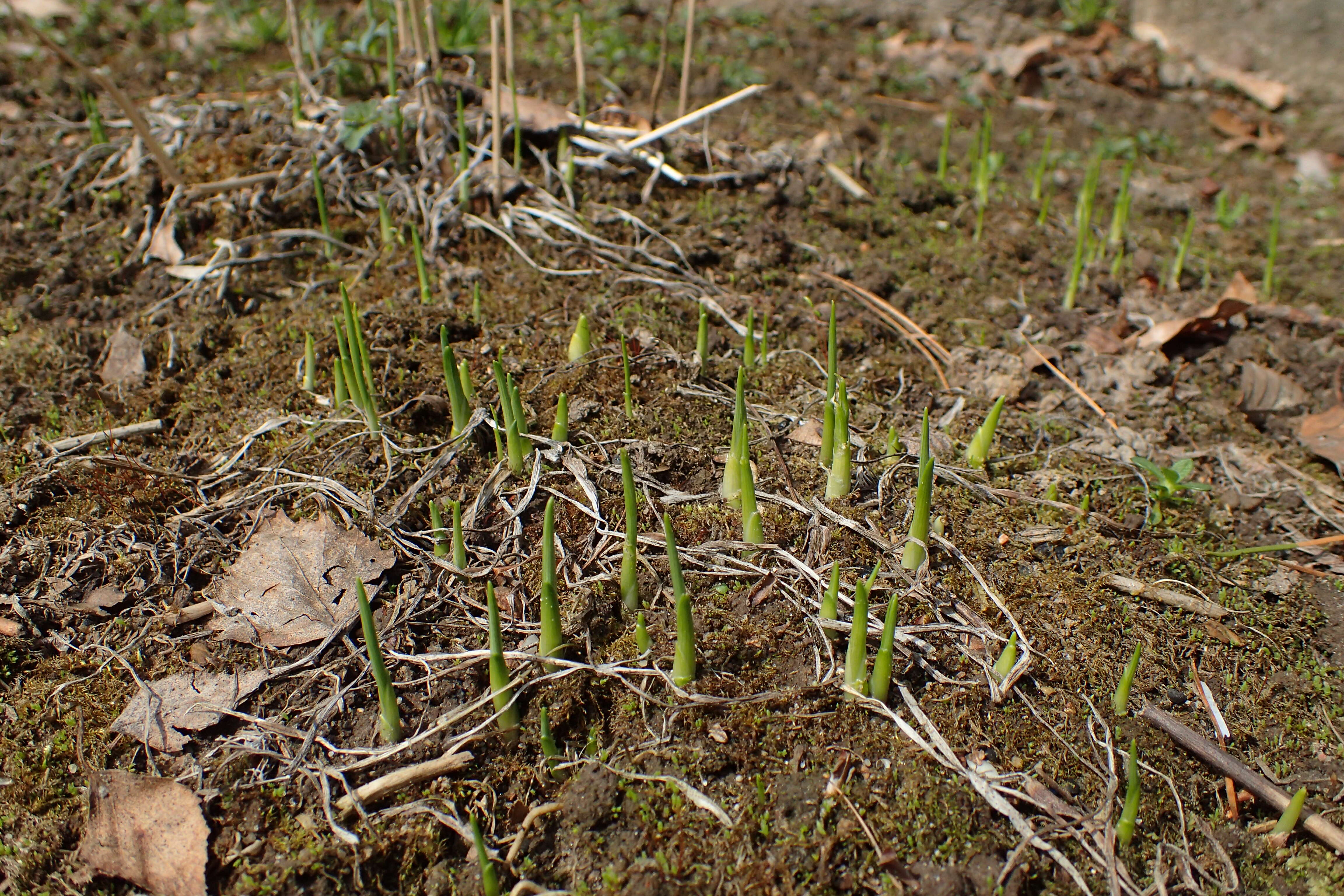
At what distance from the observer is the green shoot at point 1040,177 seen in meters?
3.65

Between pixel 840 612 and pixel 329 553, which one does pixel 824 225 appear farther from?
pixel 329 553

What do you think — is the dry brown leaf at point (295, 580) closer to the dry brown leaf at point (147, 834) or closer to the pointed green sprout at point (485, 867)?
the dry brown leaf at point (147, 834)

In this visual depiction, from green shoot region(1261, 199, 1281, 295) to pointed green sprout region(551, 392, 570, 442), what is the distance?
8.59 feet

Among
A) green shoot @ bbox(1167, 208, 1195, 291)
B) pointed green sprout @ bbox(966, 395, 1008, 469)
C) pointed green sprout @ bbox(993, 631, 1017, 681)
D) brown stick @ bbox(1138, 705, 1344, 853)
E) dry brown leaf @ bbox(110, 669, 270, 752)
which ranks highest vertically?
green shoot @ bbox(1167, 208, 1195, 291)

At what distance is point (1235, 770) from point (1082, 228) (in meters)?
1.89

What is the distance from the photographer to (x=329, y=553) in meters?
2.16

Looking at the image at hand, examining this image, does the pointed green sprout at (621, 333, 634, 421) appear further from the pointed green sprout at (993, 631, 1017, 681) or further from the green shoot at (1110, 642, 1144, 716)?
the green shoot at (1110, 642, 1144, 716)

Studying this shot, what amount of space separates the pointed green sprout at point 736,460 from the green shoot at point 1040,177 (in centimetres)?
205

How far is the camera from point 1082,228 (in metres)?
3.10

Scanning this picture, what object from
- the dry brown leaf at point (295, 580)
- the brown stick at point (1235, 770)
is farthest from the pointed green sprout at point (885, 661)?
the dry brown leaf at point (295, 580)

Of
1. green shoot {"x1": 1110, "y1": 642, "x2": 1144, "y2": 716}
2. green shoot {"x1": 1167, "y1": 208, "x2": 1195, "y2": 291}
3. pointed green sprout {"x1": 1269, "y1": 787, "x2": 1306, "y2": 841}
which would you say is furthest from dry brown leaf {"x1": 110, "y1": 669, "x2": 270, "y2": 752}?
green shoot {"x1": 1167, "y1": 208, "x2": 1195, "y2": 291}

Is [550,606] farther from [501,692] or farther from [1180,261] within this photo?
[1180,261]

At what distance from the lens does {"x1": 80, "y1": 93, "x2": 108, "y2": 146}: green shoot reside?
342 cm

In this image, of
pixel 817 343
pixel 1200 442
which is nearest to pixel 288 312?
pixel 817 343
